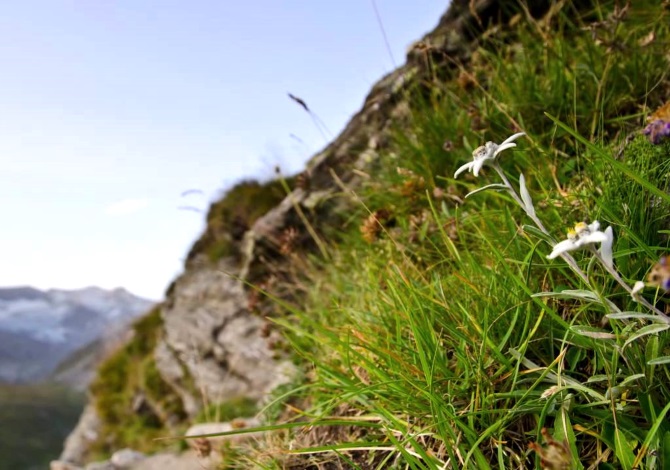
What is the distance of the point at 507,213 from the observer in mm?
1935

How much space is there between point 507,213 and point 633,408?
0.82 m

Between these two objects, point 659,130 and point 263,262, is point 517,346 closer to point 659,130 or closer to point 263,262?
point 659,130

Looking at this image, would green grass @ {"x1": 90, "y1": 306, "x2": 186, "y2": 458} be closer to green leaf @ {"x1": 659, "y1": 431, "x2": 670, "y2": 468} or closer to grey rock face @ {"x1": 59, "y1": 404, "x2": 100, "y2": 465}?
grey rock face @ {"x1": 59, "y1": 404, "x2": 100, "y2": 465}

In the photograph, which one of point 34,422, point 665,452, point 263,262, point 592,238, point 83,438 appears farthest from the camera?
point 34,422

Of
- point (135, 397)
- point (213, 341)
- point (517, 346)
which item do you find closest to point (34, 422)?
point (135, 397)

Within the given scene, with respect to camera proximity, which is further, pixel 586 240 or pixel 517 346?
pixel 517 346

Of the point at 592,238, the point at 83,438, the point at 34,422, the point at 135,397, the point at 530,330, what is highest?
the point at 592,238

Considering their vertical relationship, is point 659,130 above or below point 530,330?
above

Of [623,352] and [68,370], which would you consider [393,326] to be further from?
[68,370]

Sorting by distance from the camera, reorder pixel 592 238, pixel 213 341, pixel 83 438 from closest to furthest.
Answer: pixel 592 238, pixel 213 341, pixel 83 438

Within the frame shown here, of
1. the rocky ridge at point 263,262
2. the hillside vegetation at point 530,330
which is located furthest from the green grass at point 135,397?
the hillside vegetation at point 530,330

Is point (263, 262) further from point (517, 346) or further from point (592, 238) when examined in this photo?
point (592, 238)

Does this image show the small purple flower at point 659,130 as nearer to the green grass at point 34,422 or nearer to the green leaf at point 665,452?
the green leaf at point 665,452

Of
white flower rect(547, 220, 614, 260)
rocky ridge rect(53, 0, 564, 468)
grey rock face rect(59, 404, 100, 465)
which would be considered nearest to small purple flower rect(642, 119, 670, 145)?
white flower rect(547, 220, 614, 260)
